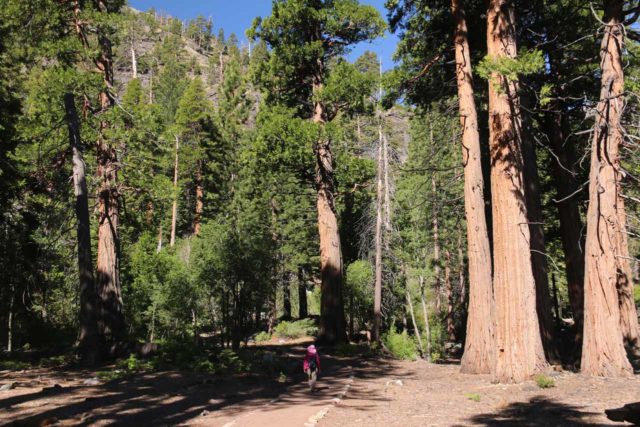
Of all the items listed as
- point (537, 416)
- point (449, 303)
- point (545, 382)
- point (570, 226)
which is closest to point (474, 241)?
point (545, 382)

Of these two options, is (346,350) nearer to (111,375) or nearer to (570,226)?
(111,375)

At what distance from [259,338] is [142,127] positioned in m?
17.0

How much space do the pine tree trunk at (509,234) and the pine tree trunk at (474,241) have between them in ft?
3.18

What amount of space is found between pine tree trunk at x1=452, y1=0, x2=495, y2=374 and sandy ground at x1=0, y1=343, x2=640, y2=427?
26.2 inches

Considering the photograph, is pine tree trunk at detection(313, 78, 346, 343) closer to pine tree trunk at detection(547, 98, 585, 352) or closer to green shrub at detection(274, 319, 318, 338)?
pine tree trunk at detection(547, 98, 585, 352)

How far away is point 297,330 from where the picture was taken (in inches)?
1072

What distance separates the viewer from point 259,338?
26.8 m

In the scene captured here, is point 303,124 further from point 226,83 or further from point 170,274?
point 226,83

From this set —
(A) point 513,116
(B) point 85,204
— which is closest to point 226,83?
(B) point 85,204

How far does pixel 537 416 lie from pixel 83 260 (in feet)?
37.3

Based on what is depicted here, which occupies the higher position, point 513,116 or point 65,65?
point 65,65

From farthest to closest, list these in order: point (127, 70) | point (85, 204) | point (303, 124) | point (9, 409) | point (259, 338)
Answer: point (127, 70)
point (259, 338)
point (303, 124)
point (85, 204)
point (9, 409)

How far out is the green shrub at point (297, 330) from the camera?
88.5 ft

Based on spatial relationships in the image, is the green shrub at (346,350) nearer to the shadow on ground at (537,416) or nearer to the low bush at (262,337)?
the shadow on ground at (537,416)
